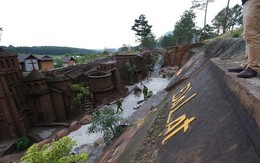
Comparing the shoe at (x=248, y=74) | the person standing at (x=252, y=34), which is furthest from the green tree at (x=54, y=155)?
the person standing at (x=252, y=34)

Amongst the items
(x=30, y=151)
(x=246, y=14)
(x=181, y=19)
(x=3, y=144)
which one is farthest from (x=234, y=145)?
(x=181, y=19)

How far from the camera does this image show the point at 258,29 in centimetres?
233

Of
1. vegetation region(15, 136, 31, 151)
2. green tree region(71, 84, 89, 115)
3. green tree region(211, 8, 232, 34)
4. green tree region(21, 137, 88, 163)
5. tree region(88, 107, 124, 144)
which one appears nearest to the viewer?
green tree region(21, 137, 88, 163)

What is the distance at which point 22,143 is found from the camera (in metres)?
13.0

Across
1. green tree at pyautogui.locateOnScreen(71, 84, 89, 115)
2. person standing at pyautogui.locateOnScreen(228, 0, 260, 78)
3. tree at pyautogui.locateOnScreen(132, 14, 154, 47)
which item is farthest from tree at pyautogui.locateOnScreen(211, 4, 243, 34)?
person standing at pyautogui.locateOnScreen(228, 0, 260, 78)

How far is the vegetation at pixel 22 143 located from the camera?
12.8 m

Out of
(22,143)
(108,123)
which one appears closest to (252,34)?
(108,123)

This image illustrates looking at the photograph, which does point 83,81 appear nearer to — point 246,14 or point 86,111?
point 86,111

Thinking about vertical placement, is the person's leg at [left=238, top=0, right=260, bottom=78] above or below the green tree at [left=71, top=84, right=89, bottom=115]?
above

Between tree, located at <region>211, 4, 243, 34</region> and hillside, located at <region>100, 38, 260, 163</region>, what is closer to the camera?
Result: hillside, located at <region>100, 38, 260, 163</region>

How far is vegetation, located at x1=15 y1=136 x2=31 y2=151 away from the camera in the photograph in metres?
12.8

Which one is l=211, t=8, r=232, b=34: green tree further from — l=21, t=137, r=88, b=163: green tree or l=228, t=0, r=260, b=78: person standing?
l=21, t=137, r=88, b=163: green tree

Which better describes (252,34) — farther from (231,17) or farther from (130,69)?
(231,17)

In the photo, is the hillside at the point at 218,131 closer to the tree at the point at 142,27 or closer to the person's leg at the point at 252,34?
the person's leg at the point at 252,34
